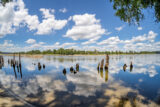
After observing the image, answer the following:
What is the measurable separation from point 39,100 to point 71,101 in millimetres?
3492

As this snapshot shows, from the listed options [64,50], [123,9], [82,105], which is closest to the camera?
[82,105]

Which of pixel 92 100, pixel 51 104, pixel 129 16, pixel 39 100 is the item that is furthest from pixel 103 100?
pixel 129 16

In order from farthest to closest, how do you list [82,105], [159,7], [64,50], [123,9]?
[64,50]
[123,9]
[82,105]
[159,7]

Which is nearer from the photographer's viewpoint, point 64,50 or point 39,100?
point 39,100

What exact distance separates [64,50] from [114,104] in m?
193

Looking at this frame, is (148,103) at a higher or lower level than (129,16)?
lower

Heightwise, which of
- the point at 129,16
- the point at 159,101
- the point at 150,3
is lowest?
the point at 159,101

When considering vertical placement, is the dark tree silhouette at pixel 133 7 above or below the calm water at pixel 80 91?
above

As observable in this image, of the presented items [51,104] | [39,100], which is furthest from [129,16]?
[39,100]

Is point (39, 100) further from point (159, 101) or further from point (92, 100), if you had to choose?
point (159, 101)

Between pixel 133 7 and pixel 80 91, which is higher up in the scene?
pixel 133 7

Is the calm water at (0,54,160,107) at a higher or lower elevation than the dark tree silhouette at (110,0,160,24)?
lower

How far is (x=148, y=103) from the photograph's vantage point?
397 inches

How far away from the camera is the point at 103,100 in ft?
34.9
